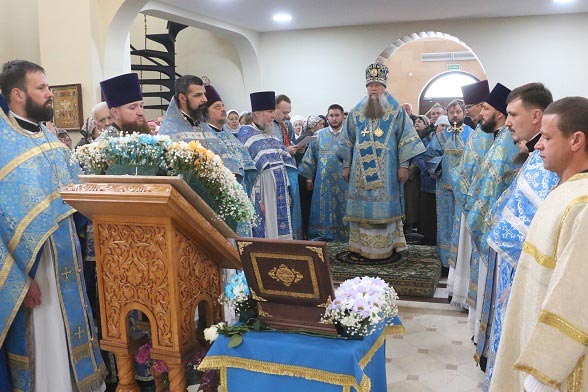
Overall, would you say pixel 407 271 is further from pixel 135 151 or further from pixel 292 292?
pixel 135 151

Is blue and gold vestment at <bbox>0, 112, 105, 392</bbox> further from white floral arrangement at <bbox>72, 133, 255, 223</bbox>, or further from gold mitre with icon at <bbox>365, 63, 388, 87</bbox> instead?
gold mitre with icon at <bbox>365, 63, 388, 87</bbox>

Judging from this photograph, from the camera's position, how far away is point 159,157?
2180mm

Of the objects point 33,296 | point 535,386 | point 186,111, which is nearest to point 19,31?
point 186,111

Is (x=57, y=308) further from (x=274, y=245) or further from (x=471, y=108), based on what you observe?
(x=471, y=108)

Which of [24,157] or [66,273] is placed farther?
[66,273]

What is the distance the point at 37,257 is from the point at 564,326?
7.60 feet

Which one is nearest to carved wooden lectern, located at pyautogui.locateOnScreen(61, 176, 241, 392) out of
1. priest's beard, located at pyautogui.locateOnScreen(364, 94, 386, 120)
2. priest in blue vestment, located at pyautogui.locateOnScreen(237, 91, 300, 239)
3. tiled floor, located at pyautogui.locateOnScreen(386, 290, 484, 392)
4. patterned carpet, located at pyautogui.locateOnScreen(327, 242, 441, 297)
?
tiled floor, located at pyautogui.locateOnScreen(386, 290, 484, 392)

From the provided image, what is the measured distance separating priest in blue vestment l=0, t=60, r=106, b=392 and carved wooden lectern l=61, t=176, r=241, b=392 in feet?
2.17

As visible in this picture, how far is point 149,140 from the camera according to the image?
2.17 metres

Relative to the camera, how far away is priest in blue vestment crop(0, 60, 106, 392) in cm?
264

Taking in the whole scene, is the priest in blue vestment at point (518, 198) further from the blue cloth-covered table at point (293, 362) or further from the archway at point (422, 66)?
the archway at point (422, 66)

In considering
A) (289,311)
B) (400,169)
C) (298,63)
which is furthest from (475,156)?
(298,63)

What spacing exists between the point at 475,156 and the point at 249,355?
263 cm

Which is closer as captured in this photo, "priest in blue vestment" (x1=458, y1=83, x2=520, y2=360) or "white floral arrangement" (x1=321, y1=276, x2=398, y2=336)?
"white floral arrangement" (x1=321, y1=276, x2=398, y2=336)
